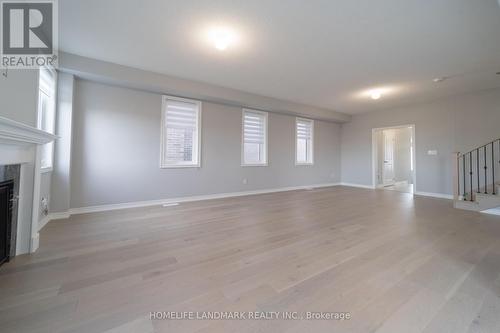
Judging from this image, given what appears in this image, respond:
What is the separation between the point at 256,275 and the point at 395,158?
31.7 ft

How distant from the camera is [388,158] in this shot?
8359 millimetres

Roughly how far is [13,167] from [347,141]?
8.52 m

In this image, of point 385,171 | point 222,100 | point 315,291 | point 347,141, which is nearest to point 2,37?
point 222,100

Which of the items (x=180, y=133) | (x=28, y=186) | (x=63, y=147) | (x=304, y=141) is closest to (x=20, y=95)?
(x=28, y=186)

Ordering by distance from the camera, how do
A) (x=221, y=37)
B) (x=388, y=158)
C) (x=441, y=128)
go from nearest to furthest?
1. (x=221, y=37)
2. (x=441, y=128)
3. (x=388, y=158)

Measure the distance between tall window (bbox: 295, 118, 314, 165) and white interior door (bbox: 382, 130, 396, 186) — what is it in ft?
9.79

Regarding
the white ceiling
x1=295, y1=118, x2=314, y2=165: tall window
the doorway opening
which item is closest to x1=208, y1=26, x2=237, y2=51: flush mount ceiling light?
the white ceiling

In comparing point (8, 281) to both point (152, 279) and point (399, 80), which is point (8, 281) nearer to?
point (152, 279)

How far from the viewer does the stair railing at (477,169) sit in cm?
455

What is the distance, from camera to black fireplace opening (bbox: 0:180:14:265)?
1908 mm

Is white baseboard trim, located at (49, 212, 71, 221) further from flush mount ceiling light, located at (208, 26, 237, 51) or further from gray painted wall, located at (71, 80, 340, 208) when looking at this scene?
flush mount ceiling light, located at (208, 26, 237, 51)

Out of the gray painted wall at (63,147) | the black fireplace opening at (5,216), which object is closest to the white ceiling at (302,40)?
the gray painted wall at (63,147)

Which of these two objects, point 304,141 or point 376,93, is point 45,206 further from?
point 376,93

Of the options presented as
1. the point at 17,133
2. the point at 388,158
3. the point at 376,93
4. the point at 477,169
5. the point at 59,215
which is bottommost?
the point at 59,215
